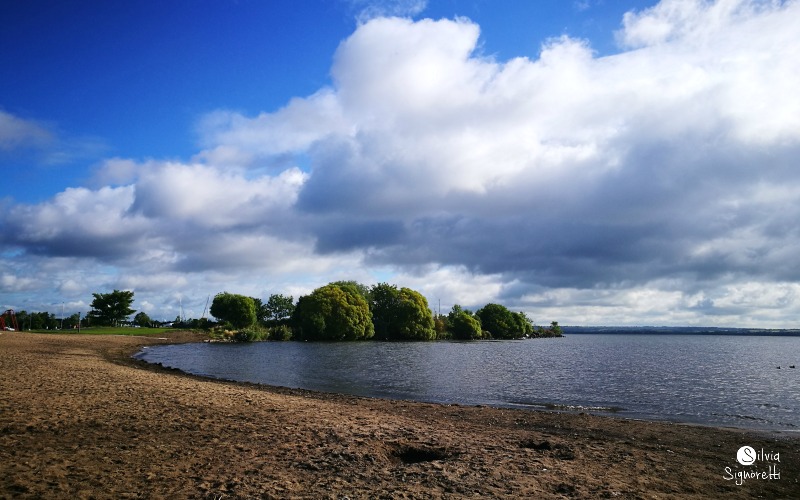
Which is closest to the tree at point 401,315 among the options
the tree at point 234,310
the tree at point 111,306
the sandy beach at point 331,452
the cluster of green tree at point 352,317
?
the cluster of green tree at point 352,317

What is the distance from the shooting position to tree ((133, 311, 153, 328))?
162 meters

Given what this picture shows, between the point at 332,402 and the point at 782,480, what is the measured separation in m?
17.4

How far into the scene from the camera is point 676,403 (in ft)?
94.2

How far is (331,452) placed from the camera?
41.9 ft

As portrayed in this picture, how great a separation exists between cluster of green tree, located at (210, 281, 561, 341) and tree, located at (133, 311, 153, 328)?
45.4 m

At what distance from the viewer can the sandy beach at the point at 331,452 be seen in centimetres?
1001

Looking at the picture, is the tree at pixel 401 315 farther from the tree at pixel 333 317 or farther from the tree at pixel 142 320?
the tree at pixel 142 320

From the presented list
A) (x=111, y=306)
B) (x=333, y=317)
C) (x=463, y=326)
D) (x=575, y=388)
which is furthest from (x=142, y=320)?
(x=575, y=388)

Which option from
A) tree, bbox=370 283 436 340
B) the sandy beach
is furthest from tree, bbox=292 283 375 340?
the sandy beach

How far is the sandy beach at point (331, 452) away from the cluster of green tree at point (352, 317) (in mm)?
101108

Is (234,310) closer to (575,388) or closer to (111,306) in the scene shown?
(111,306)

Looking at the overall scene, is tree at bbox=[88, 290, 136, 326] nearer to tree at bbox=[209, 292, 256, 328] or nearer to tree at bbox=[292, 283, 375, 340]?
tree at bbox=[209, 292, 256, 328]

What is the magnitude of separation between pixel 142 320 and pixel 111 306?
38.7m

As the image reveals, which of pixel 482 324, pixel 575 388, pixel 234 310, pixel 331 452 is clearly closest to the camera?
pixel 331 452
